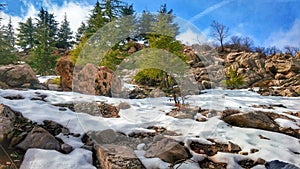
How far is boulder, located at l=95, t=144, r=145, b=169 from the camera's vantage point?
3.86 m

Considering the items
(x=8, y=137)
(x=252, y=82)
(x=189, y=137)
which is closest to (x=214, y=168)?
(x=189, y=137)

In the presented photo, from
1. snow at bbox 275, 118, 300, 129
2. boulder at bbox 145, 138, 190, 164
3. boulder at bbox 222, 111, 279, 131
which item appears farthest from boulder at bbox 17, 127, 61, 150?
snow at bbox 275, 118, 300, 129

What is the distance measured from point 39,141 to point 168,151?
2.41m

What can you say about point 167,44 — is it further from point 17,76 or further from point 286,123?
point 286,123

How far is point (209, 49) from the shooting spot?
86.6 feet

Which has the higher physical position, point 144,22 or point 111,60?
point 144,22

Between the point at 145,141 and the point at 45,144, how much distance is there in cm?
200

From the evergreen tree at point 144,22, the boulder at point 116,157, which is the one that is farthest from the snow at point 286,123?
the evergreen tree at point 144,22

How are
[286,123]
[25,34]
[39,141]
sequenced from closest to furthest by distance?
[39,141] → [286,123] → [25,34]

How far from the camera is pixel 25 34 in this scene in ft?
96.5

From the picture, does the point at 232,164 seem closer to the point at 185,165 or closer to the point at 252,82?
the point at 185,165

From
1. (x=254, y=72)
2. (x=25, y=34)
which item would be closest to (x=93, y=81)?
(x=254, y=72)

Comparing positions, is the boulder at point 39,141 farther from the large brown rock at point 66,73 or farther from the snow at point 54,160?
the large brown rock at point 66,73

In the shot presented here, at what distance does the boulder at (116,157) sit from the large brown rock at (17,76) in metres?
7.37
